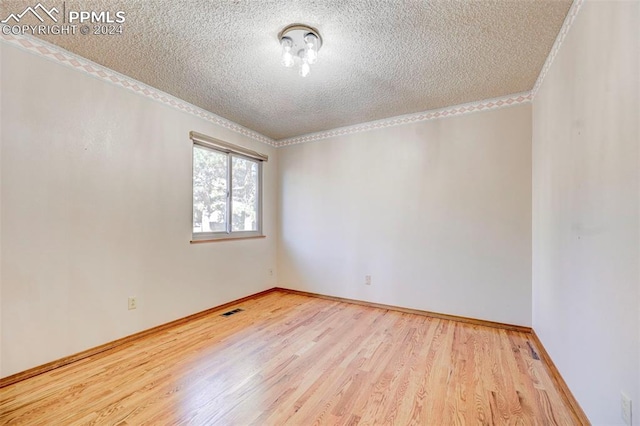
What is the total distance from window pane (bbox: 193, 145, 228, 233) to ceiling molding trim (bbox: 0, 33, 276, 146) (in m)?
0.42

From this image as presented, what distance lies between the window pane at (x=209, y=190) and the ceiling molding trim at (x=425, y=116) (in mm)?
1300

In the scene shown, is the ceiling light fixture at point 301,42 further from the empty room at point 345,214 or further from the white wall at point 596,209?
the white wall at point 596,209

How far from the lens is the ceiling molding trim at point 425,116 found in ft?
8.90

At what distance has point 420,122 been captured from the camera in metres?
3.17

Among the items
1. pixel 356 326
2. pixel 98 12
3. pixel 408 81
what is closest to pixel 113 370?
pixel 356 326

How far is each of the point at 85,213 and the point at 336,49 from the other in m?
2.39

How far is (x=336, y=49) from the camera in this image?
201 centimetres

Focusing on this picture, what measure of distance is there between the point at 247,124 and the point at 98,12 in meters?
1.97

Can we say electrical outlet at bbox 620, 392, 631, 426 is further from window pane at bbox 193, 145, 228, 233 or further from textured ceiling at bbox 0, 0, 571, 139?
window pane at bbox 193, 145, 228, 233

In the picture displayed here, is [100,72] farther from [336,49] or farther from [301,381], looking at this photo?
[301,381]

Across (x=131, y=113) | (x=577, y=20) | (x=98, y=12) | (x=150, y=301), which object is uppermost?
(x=98, y=12)

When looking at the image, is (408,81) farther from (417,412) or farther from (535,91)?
(417,412)

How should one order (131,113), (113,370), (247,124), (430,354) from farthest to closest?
(247,124) → (131,113) → (430,354) → (113,370)

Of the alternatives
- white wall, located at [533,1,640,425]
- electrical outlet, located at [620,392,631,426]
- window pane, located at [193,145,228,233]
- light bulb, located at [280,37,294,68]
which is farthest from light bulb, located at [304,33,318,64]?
electrical outlet, located at [620,392,631,426]
